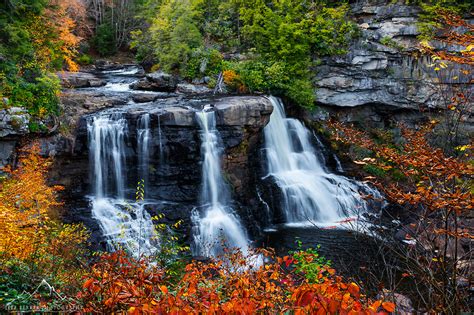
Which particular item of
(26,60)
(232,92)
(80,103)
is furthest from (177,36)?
(26,60)

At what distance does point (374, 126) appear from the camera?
19500 millimetres

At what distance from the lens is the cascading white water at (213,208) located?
36.7 ft

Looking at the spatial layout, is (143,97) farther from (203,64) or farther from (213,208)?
(213,208)

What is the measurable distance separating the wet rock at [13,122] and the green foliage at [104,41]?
21148 millimetres

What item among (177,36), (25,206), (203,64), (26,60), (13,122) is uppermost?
(177,36)

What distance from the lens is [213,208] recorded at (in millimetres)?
12672

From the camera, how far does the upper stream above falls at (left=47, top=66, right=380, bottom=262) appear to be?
11492 mm

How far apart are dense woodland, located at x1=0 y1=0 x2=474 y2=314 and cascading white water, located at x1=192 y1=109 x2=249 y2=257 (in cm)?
104

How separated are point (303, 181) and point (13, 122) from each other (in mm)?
11334

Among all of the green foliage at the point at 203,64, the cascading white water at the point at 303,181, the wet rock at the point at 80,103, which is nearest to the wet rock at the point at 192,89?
the green foliage at the point at 203,64

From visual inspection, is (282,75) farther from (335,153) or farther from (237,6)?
(237,6)

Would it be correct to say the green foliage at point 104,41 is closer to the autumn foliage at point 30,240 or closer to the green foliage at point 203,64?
the green foliage at point 203,64

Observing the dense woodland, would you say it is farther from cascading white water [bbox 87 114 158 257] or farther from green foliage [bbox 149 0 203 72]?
cascading white water [bbox 87 114 158 257]

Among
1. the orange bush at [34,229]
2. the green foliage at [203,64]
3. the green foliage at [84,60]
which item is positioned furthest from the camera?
the green foliage at [84,60]
